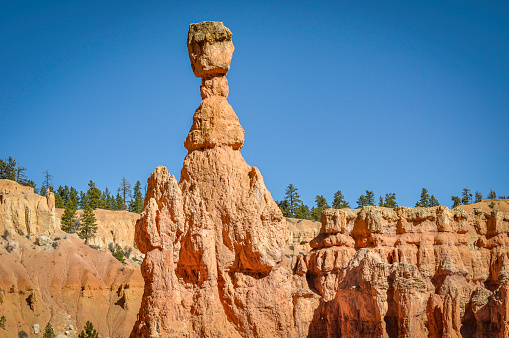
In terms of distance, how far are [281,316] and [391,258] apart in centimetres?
2570

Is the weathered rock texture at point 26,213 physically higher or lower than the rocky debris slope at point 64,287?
higher

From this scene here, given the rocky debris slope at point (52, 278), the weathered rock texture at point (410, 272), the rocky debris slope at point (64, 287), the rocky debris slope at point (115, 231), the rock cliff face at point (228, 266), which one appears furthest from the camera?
the rocky debris slope at point (115, 231)

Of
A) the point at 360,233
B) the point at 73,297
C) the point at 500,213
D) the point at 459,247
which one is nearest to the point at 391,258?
the point at 360,233

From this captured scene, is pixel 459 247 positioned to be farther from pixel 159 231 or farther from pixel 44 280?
pixel 44 280

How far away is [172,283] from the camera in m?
19.1

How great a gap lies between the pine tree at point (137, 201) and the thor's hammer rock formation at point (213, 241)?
92.8 meters

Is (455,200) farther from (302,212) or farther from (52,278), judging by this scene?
(52,278)

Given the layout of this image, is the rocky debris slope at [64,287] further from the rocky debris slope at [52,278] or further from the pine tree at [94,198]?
the pine tree at [94,198]

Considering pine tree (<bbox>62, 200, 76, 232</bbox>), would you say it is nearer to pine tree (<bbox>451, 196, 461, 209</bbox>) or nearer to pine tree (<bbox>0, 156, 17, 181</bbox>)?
pine tree (<bbox>0, 156, 17, 181</bbox>)

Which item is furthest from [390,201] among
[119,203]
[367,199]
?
[119,203]

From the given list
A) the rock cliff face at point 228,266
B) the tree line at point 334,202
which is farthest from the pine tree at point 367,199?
the rock cliff face at point 228,266

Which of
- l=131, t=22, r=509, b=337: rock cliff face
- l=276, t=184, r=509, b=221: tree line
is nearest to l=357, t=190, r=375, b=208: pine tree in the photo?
l=276, t=184, r=509, b=221: tree line

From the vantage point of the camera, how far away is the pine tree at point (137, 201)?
116m

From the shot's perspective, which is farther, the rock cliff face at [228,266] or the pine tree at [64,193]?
the pine tree at [64,193]
